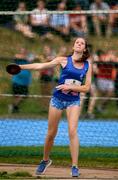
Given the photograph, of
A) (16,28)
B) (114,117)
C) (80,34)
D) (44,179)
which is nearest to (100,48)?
(80,34)

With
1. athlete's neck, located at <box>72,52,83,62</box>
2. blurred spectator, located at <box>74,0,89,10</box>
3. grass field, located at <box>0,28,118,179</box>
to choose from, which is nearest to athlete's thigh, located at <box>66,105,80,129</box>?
athlete's neck, located at <box>72,52,83,62</box>

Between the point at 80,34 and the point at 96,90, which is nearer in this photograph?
the point at 80,34

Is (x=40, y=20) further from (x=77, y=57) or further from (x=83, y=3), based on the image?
(x=77, y=57)

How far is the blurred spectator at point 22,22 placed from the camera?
13.7 m

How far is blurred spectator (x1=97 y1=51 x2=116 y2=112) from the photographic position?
44.8 feet

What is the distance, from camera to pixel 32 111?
49.6ft

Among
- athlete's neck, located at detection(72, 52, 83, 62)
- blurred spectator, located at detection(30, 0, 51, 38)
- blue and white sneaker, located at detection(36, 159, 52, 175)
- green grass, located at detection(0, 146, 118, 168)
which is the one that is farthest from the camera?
blurred spectator, located at detection(30, 0, 51, 38)

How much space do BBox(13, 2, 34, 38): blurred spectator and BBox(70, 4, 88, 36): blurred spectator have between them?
0.77 meters

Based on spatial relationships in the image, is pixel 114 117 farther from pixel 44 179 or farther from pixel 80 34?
pixel 44 179

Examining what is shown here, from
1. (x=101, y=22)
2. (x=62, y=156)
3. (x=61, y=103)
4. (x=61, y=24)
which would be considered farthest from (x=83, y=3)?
(x=61, y=103)

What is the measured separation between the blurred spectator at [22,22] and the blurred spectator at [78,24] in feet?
2.52

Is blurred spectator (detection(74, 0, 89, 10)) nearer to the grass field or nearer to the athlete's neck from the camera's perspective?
the grass field

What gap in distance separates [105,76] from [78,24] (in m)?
1.07

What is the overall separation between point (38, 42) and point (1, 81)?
3.37 feet
